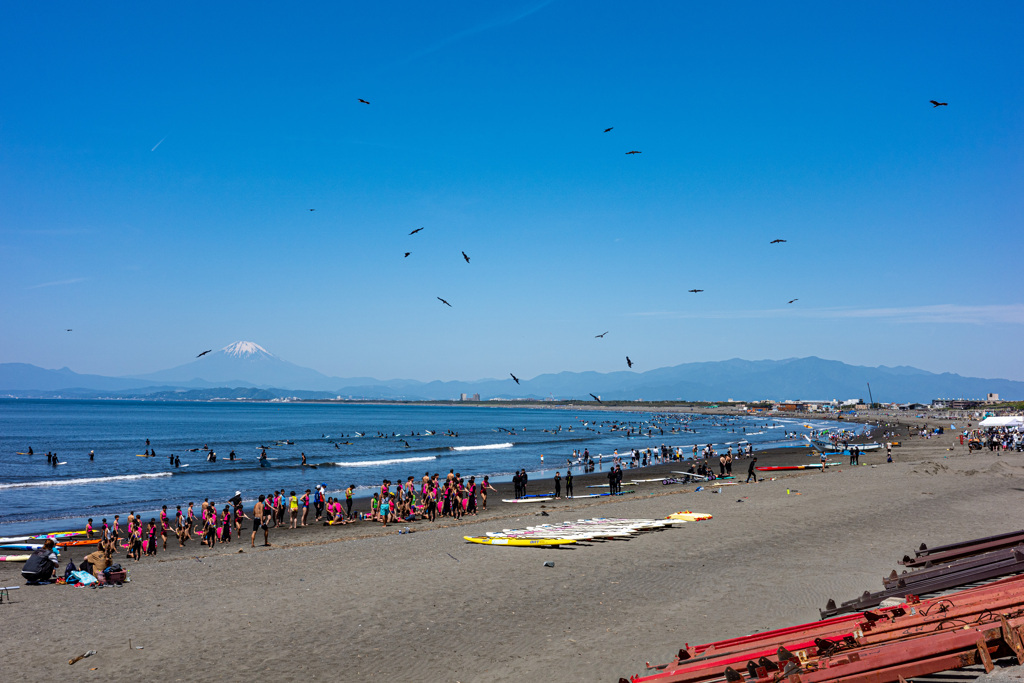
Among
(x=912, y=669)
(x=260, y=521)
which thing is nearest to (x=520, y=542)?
(x=260, y=521)

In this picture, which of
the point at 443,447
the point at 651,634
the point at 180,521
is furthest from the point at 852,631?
the point at 443,447

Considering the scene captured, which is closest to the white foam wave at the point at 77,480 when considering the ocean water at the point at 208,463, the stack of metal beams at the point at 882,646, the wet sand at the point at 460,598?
the ocean water at the point at 208,463

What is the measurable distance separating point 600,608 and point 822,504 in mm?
16092

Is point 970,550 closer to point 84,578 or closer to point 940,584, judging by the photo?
point 940,584

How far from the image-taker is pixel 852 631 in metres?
7.64

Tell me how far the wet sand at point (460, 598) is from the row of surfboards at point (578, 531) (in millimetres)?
669

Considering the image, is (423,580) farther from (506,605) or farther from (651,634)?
(651,634)

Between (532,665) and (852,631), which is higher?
(852,631)

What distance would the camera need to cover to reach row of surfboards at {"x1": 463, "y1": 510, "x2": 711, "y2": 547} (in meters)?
19.1

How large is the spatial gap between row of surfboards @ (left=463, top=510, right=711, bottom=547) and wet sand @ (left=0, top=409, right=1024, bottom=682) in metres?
0.67

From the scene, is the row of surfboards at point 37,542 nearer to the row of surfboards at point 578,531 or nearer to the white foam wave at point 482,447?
the row of surfboards at point 578,531

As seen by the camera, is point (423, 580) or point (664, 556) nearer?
point (423, 580)

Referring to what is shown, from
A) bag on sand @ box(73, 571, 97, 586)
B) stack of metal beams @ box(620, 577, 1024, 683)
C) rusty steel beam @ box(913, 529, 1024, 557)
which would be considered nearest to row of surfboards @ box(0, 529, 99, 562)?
bag on sand @ box(73, 571, 97, 586)

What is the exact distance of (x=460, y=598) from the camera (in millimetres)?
13914
